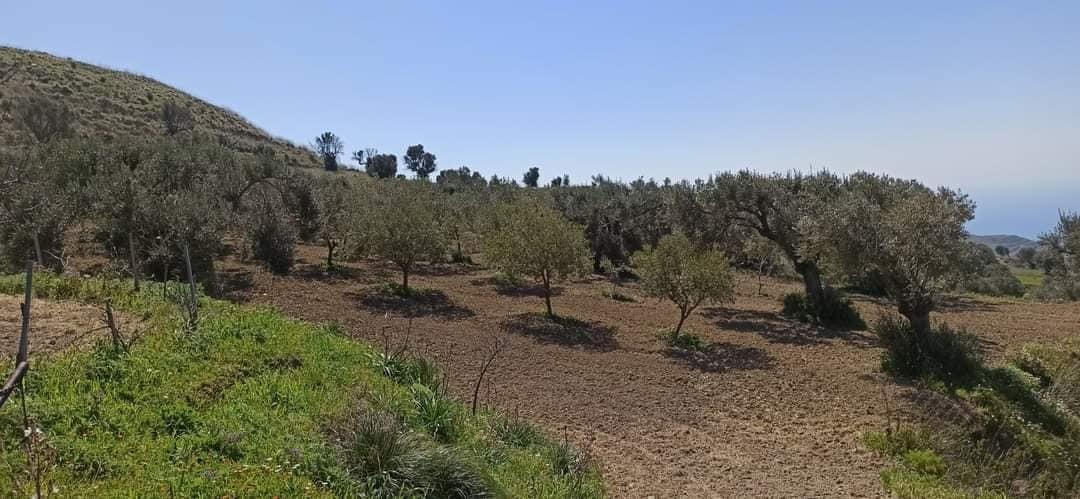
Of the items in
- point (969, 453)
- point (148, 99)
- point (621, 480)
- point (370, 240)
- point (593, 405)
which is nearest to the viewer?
point (621, 480)

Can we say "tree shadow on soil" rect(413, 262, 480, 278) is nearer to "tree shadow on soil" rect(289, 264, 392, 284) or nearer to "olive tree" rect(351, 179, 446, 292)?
"tree shadow on soil" rect(289, 264, 392, 284)

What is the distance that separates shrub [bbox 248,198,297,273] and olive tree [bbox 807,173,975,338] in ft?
65.1

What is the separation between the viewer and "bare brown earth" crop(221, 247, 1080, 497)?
962 centimetres

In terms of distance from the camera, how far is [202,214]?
736 inches

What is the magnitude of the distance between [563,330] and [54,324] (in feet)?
40.2

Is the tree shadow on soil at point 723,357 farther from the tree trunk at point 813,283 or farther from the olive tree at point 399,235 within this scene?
the olive tree at point 399,235

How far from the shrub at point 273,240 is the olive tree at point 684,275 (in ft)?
48.7

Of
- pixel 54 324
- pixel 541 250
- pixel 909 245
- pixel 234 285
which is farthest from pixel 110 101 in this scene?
pixel 909 245

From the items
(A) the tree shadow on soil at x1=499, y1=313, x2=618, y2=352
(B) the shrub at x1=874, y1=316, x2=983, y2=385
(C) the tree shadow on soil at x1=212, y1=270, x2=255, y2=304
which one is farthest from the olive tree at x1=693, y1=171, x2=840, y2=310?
(C) the tree shadow on soil at x1=212, y1=270, x2=255, y2=304

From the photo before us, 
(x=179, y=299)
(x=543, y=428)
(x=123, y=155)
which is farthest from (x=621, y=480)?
(x=123, y=155)

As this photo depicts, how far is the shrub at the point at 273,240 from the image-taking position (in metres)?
24.4

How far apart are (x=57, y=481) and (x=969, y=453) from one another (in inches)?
500

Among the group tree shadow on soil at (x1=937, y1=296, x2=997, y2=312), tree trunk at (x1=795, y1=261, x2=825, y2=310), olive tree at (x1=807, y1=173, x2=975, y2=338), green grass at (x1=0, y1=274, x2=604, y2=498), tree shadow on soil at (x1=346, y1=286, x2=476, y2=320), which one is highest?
olive tree at (x1=807, y1=173, x2=975, y2=338)

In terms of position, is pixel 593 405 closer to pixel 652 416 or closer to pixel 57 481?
pixel 652 416
